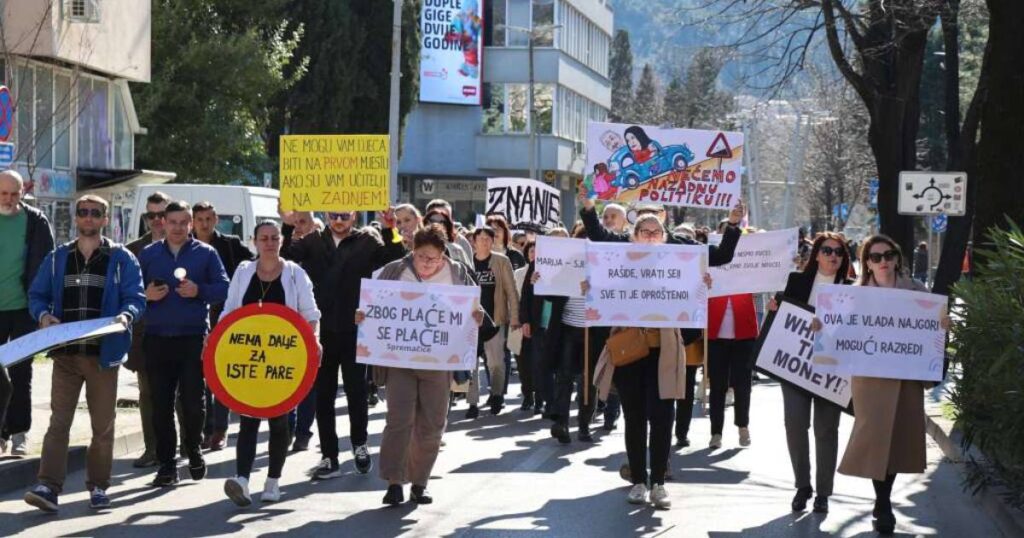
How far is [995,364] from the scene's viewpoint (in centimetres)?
955

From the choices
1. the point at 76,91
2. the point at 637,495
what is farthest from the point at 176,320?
the point at 76,91

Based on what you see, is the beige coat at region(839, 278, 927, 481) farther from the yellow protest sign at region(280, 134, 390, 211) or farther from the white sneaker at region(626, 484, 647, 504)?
the yellow protest sign at region(280, 134, 390, 211)

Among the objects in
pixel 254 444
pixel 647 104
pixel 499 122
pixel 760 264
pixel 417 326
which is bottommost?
pixel 254 444

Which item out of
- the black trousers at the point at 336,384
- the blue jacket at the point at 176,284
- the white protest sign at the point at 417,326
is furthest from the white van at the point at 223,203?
the white protest sign at the point at 417,326

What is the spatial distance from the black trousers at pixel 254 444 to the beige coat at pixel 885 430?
3371mm

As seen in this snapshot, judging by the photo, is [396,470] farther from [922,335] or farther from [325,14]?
[325,14]

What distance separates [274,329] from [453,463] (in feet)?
8.95

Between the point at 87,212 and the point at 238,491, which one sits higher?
the point at 87,212

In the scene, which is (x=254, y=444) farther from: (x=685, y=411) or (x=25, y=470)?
(x=685, y=411)

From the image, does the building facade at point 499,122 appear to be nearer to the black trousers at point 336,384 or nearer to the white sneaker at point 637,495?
the black trousers at point 336,384

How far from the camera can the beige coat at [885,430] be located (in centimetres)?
1004

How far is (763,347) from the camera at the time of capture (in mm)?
11305

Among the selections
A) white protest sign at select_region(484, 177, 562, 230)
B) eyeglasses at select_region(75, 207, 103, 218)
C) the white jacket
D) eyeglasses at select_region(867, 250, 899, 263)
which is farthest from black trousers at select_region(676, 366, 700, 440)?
white protest sign at select_region(484, 177, 562, 230)

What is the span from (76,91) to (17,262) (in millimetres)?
20996
